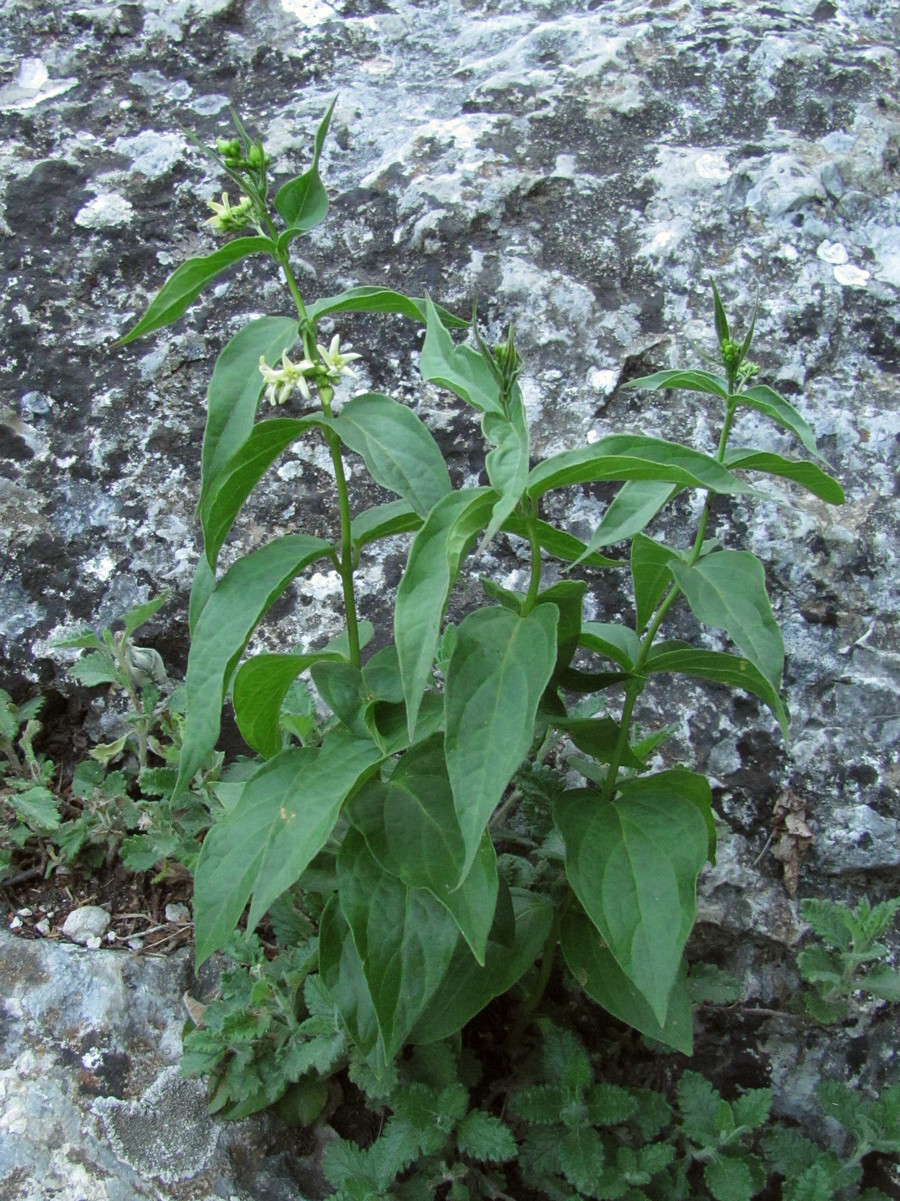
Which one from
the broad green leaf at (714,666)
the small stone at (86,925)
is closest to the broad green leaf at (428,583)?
the broad green leaf at (714,666)

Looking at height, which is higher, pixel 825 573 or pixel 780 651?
pixel 780 651

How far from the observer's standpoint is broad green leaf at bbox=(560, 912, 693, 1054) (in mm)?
1849

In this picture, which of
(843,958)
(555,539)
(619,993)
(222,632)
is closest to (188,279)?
(222,632)

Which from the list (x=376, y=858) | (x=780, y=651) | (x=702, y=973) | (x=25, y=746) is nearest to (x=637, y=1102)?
(x=702, y=973)

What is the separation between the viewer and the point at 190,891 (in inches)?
100

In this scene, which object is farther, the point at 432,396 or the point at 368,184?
the point at 368,184

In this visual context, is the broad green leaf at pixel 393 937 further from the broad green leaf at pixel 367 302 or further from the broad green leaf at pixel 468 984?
the broad green leaf at pixel 367 302

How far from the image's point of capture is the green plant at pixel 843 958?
6.72 ft

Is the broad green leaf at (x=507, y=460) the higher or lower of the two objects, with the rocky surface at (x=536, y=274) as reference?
higher

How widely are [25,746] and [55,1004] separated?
2.14ft

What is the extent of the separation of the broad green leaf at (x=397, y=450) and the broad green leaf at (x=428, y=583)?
13 cm

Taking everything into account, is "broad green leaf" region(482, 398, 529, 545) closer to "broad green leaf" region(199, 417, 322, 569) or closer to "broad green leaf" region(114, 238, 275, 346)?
"broad green leaf" region(199, 417, 322, 569)

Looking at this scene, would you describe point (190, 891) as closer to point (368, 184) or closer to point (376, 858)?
point (376, 858)

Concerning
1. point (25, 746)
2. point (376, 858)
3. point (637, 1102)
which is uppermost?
point (376, 858)
